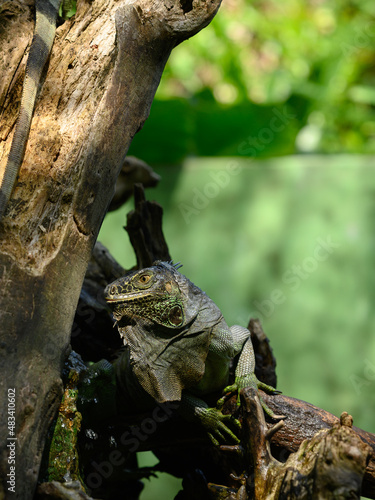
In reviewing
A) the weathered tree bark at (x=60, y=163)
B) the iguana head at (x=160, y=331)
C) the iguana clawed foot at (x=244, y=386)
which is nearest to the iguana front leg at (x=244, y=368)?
the iguana clawed foot at (x=244, y=386)

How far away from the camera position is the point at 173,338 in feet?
5.84

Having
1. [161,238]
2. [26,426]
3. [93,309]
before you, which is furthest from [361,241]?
[26,426]

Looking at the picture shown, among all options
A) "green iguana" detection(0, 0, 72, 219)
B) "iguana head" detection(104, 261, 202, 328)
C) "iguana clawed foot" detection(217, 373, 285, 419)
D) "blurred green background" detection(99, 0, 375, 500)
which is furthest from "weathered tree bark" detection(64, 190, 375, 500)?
"blurred green background" detection(99, 0, 375, 500)

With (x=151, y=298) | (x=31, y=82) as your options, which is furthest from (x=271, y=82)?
(x=151, y=298)

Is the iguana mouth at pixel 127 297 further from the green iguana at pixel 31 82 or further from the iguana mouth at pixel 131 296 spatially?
the green iguana at pixel 31 82

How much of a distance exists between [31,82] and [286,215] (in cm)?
286

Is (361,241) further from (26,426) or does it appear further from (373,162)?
(26,426)

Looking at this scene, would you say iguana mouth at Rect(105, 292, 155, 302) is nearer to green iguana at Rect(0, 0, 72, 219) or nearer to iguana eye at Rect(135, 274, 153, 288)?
iguana eye at Rect(135, 274, 153, 288)

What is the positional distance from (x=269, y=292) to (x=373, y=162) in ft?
4.47

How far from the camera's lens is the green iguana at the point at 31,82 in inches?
66.7

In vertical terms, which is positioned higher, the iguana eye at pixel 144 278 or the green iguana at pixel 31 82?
the green iguana at pixel 31 82

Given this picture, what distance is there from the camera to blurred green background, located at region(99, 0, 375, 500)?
3.98 metres

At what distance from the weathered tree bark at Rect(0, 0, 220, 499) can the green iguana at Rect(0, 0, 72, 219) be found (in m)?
0.03

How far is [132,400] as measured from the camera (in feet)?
6.47
